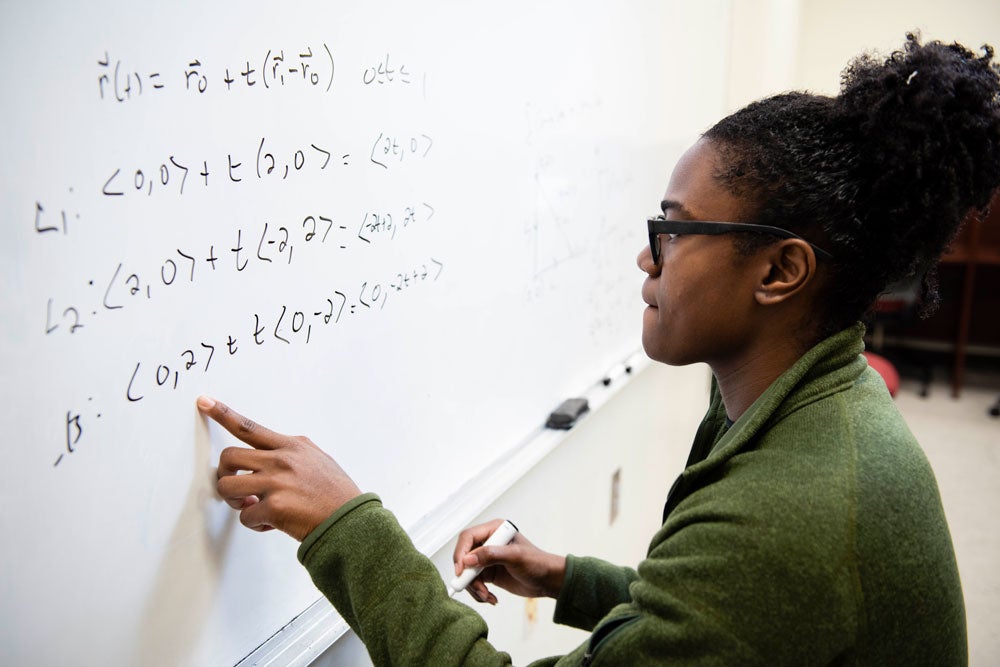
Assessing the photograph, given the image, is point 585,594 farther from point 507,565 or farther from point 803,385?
point 803,385

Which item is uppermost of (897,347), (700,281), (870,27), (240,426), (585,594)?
(870,27)

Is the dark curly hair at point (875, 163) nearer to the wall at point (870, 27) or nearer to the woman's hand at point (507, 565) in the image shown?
the woman's hand at point (507, 565)

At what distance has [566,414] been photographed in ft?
4.91

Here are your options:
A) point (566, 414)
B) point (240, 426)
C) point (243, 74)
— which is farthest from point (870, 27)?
point (240, 426)

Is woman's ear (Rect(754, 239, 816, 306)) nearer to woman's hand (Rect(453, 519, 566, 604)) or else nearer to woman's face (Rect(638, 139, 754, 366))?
woman's face (Rect(638, 139, 754, 366))

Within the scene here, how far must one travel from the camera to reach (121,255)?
0.64m

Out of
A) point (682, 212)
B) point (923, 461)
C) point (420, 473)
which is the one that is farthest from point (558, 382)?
point (923, 461)

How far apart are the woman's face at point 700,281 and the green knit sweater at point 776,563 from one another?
10 centimetres

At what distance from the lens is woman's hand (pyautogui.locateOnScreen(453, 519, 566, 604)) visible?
3.02 feet

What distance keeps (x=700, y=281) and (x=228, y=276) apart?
0.50m

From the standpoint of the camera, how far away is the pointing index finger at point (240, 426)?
743 millimetres

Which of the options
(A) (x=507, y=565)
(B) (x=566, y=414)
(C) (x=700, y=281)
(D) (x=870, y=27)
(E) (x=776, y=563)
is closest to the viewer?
(E) (x=776, y=563)

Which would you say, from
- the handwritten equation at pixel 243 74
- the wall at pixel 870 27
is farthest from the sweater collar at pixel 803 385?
the wall at pixel 870 27

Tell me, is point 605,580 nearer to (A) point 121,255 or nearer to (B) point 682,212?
(B) point 682,212
